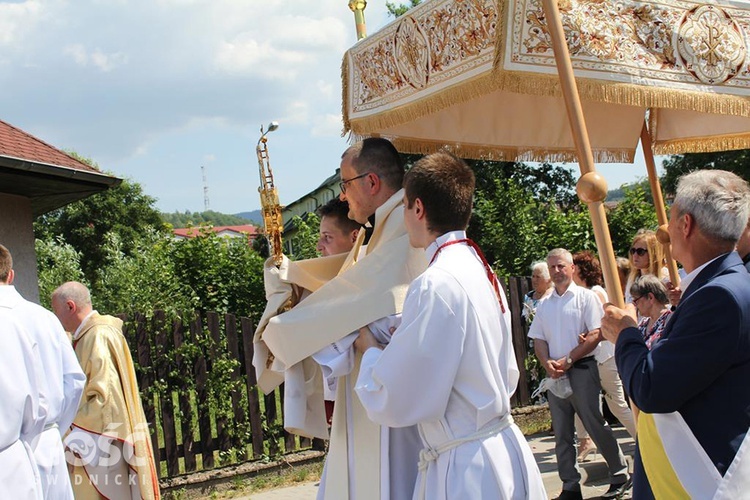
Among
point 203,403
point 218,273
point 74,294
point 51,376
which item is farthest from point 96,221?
point 51,376

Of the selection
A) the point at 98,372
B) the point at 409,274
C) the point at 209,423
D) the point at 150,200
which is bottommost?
the point at 209,423

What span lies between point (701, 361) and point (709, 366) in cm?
3

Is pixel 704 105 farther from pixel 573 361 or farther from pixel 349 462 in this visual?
pixel 573 361

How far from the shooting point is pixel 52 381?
4305mm

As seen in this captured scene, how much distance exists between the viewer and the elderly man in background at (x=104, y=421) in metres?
5.52

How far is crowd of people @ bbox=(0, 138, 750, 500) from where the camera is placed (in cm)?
248

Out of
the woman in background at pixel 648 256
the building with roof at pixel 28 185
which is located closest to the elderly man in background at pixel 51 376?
the building with roof at pixel 28 185

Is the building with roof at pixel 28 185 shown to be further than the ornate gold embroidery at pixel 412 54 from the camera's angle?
Yes

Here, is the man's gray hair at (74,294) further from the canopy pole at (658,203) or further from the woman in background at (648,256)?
the woman in background at (648,256)

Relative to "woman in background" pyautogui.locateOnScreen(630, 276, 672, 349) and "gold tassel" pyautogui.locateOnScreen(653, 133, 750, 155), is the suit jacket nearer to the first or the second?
"gold tassel" pyautogui.locateOnScreen(653, 133, 750, 155)

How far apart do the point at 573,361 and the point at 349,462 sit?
12.4 ft

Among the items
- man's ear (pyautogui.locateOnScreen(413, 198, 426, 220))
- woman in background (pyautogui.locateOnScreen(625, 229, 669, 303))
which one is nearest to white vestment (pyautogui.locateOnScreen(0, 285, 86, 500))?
man's ear (pyautogui.locateOnScreen(413, 198, 426, 220))

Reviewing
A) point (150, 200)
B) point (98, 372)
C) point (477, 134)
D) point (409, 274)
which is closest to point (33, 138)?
point (98, 372)

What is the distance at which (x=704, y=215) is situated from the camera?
102 inches
